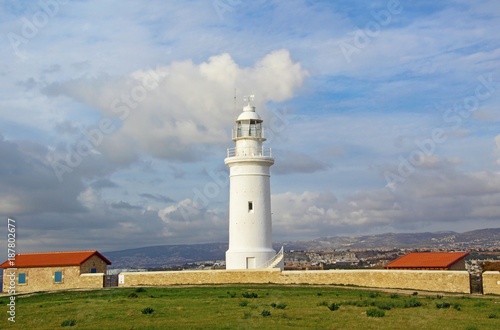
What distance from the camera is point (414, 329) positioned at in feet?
50.5

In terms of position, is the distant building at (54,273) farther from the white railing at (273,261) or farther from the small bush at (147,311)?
the small bush at (147,311)

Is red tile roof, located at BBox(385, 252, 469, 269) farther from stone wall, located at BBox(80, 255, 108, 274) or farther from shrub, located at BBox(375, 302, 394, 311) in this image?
stone wall, located at BBox(80, 255, 108, 274)

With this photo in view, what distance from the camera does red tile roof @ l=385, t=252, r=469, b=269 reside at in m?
29.2

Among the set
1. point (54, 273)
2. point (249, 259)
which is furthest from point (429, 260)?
point (54, 273)

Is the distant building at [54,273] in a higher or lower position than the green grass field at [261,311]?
higher

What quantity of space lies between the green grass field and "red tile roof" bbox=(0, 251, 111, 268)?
6.76 metres

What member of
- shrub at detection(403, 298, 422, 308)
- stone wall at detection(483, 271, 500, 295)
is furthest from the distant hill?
shrub at detection(403, 298, 422, 308)

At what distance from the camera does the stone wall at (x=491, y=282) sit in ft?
81.2

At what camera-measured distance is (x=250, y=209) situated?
112ft

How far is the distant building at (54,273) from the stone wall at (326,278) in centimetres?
205

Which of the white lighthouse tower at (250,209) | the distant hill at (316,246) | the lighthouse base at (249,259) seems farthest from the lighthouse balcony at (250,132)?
the distant hill at (316,246)

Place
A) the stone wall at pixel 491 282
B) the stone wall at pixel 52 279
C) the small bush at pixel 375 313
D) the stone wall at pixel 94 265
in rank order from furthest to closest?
the stone wall at pixel 94 265
the stone wall at pixel 52 279
the stone wall at pixel 491 282
the small bush at pixel 375 313

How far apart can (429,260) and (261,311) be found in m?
14.3

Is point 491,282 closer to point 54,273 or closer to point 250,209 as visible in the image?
point 250,209
